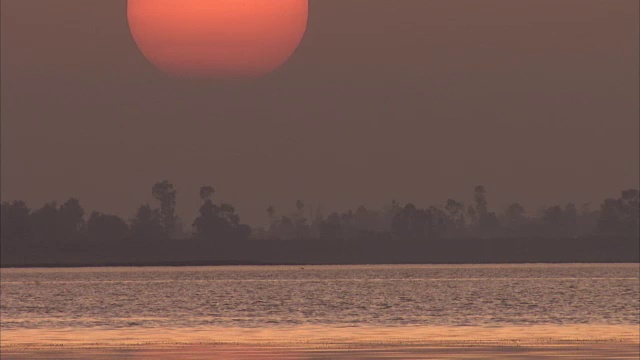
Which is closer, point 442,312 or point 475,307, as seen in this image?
point 442,312

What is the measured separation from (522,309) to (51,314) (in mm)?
28452

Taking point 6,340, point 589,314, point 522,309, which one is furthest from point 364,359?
point 522,309

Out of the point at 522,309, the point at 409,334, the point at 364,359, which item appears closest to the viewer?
the point at 364,359

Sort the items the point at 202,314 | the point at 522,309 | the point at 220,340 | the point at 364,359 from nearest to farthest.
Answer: the point at 364,359
the point at 220,340
the point at 202,314
the point at 522,309

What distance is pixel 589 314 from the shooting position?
83.6m

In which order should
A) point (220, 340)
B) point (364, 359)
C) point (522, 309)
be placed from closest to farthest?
point (364, 359)
point (220, 340)
point (522, 309)

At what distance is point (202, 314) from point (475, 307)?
2086cm

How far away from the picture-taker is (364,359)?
4534 cm

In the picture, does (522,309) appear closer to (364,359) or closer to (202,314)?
(202,314)

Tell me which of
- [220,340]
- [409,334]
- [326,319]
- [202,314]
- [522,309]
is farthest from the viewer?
[522,309]

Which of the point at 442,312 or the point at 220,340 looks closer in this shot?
the point at 220,340

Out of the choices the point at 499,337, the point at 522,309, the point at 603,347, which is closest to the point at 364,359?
the point at 603,347

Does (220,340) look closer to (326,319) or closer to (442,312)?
(326,319)

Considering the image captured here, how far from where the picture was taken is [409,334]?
61438 mm
